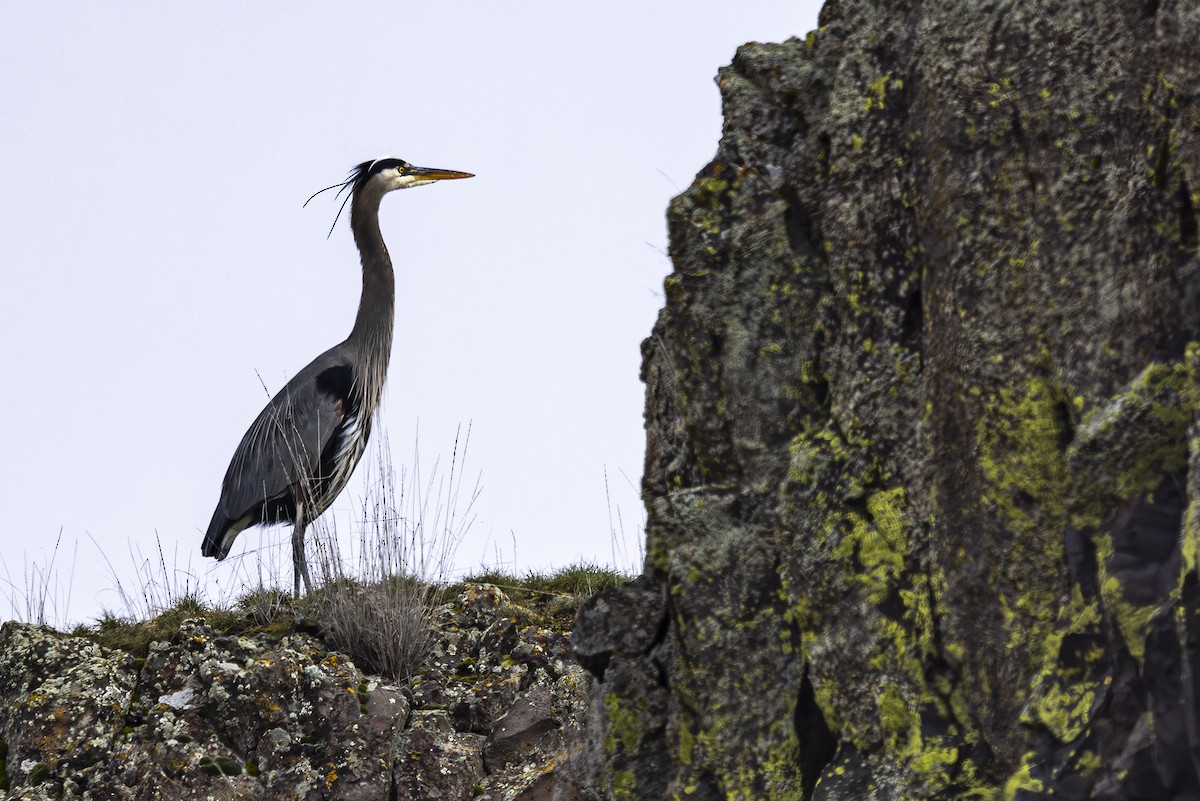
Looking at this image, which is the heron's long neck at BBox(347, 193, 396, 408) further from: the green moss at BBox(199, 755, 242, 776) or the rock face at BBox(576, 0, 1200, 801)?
the rock face at BBox(576, 0, 1200, 801)

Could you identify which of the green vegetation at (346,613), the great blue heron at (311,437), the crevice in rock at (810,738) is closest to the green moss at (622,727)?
the crevice in rock at (810,738)

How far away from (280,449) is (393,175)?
2.50m

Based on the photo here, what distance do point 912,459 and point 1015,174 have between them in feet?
1.79

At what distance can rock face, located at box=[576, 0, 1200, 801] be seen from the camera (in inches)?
73.4

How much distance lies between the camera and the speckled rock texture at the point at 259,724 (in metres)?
4.38

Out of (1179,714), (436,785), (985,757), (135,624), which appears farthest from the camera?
(135,624)

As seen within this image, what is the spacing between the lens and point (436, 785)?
4414 millimetres

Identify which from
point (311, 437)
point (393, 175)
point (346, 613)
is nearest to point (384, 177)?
point (393, 175)

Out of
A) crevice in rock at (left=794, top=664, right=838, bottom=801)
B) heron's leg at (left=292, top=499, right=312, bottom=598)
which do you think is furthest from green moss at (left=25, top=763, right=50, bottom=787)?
crevice in rock at (left=794, top=664, right=838, bottom=801)

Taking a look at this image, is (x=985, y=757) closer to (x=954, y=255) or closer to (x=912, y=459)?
(x=912, y=459)

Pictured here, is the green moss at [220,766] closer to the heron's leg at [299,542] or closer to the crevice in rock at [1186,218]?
the heron's leg at [299,542]

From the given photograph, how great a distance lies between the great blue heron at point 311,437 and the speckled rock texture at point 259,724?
2666 millimetres

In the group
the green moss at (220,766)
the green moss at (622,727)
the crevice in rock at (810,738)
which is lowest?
the crevice in rock at (810,738)

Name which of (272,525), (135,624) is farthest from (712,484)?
(272,525)
